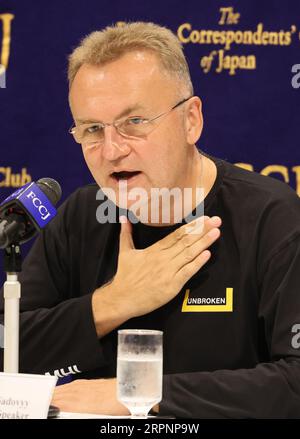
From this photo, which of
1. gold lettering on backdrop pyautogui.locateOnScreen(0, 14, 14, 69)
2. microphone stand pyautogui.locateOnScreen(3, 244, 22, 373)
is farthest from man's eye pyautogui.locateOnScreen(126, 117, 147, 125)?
gold lettering on backdrop pyautogui.locateOnScreen(0, 14, 14, 69)

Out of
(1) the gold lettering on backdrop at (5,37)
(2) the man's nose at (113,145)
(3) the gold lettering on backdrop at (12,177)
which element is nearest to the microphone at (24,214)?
(2) the man's nose at (113,145)

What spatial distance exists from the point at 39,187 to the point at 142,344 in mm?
414

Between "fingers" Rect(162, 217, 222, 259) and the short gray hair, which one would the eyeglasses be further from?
"fingers" Rect(162, 217, 222, 259)

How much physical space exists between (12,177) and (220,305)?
4.60 ft

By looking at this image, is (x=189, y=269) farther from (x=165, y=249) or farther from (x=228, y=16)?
(x=228, y=16)

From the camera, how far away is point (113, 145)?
205 cm

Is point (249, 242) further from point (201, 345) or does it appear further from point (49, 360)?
point (49, 360)

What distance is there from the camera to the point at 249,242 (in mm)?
2162

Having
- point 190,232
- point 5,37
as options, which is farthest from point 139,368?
point 5,37

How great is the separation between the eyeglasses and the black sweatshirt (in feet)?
0.98

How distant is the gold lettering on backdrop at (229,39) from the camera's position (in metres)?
3.11

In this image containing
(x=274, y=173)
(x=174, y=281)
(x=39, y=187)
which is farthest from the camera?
(x=274, y=173)

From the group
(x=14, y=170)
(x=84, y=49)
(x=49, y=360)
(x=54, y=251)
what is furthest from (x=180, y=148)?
(x=14, y=170)

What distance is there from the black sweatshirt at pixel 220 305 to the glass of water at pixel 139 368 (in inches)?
12.9
